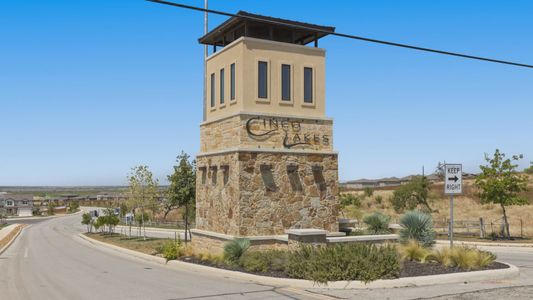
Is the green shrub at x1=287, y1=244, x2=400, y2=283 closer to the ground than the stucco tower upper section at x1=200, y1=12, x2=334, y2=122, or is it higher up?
closer to the ground

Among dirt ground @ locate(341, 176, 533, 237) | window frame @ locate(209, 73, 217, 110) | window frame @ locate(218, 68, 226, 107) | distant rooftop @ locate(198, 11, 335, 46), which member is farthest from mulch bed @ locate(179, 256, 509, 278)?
dirt ground @ locate(341, 176, 533, 237)

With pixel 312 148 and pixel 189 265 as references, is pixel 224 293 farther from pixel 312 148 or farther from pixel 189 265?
pixel 312 148

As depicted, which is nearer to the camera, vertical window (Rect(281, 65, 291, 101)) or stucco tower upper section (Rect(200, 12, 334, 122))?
stucco tower upper section (Rect(200, 12, 334, 122))

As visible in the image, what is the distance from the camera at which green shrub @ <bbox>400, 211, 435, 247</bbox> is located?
19.5m

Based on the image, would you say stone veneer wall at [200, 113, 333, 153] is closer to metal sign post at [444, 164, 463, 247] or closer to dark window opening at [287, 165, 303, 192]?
dark window opening at [287, 165, 303, 192]

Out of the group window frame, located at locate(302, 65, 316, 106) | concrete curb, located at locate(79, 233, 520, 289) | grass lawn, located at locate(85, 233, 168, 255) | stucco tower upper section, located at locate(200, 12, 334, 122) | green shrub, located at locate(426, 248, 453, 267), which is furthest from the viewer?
grass lawn, located at locate(85, 233, 168, 255)

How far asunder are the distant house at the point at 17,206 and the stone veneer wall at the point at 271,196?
157m

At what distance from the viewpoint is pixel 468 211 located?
6222 centimetres

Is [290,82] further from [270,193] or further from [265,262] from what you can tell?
[265,262]

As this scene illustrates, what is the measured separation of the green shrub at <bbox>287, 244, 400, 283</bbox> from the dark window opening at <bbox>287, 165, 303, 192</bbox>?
623 centimetres

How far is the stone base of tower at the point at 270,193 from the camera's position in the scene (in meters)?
20.8

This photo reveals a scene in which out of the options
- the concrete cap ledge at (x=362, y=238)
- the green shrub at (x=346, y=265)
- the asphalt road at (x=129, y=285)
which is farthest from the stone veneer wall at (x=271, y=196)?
the green shrub at (x=346, y=265)

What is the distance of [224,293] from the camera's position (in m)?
13.8

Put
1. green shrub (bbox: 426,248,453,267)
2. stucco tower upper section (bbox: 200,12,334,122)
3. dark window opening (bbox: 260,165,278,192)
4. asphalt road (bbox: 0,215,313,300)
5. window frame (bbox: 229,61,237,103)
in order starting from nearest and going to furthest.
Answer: asphalt road (bbox: 0,215,313,300)
green shrub (bbox: 426,248,453,267)
dark window opening (bbox: 260,165,278,192)
stucco tower upper section (bbox: 200,12,334,122)
window frame (bbox: 229,61,237,103)
